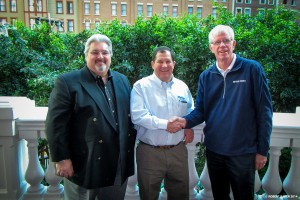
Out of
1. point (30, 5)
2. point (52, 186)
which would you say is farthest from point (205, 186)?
point (30, 5)

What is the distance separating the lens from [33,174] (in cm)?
186

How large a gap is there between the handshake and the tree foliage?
5570 mm

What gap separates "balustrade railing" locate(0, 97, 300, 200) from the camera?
1681 mm

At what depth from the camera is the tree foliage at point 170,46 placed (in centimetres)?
718

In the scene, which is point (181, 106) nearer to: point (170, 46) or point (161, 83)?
point (161, 83)

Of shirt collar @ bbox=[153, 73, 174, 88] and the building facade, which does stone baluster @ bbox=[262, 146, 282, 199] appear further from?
the building facade

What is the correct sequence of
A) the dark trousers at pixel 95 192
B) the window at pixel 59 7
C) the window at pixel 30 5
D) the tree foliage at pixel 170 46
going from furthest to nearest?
1. the window at pixel 59 7
2. the window at pixel 30 5
3. the tree foliage at pixel 170 46
4. the dark trousers at pixel 95 192

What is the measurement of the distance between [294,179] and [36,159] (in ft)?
6.45

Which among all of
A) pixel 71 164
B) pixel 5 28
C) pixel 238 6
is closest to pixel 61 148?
pixel 71 164

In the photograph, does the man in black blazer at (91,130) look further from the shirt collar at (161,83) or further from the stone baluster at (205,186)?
the stone baluster at (205,186)

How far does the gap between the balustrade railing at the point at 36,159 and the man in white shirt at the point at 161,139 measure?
0.72 feet

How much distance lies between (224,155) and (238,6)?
2763 centimetres

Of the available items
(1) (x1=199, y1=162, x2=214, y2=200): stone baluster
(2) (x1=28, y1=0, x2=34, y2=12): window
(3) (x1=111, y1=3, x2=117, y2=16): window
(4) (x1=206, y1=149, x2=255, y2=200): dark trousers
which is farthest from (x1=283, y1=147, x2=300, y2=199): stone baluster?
(3) (x1=111, y1=3, x2=117, y2=16): window

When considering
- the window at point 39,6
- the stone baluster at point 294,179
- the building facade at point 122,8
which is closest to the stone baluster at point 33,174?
the stone baluster at point 294,179
